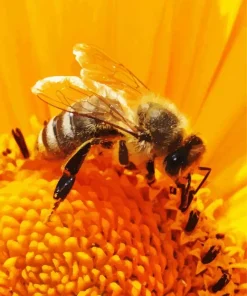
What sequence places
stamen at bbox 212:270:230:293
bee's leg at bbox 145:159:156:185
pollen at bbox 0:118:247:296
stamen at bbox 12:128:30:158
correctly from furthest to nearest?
1. stamen at bbox 12:128:30:158
2. stamen at bbox 212:270:230:293
3. bee's leg at bbox 145:159:156:185
4. pollen at bbox 0:118:247:296

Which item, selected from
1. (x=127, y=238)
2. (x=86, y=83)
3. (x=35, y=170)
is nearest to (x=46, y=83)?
(x=86, y=83)

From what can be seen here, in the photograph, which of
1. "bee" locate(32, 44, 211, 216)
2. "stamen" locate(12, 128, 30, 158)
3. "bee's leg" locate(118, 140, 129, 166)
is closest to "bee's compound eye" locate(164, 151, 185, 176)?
"bee" locate(32, 44, 211, 216)

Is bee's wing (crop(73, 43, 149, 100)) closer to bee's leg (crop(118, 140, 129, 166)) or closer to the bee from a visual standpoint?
the bee

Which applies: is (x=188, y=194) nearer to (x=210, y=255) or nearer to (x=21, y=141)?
(x=210, y=255)

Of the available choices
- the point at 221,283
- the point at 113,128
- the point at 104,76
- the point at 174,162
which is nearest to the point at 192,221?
the point at 221,283

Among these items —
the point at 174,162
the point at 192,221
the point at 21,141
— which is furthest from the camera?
the point at 21,141

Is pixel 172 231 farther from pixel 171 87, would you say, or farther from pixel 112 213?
pixel 171 87

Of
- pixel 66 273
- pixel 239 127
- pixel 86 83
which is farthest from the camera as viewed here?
pixel 239 127
